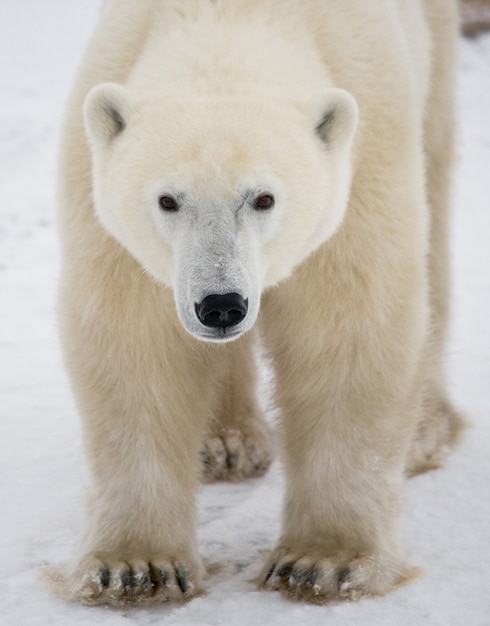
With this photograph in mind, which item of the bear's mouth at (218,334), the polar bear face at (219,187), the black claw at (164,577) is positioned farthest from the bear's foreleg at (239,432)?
the bear's mouth at (218,334)

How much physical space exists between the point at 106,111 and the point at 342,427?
1.18m

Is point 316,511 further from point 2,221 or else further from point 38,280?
point 2,221

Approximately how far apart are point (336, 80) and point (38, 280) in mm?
4175

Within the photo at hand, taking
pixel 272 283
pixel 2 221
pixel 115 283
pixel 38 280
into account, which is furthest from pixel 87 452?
pixel 2 221

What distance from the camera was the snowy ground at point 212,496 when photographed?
115 inches

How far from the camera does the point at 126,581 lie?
3.01 metres

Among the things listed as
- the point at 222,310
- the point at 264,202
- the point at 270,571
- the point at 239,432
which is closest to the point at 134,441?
the point at 270,571

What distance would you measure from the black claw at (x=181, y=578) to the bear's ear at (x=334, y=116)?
1.31m

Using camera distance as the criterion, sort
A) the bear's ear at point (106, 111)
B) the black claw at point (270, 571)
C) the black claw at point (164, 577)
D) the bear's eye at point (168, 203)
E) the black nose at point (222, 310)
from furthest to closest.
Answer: the black claw at point (270, 571) < the black claw at point (164, 577) < the bear's ear at point (106, 111) < the bear's eye at point (168, 203) < the black nose at point (222, 310)

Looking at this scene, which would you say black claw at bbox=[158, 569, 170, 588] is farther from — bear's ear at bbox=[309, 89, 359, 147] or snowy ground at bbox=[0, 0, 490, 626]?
bear's ear at bbox=[309, 89, 359, 147]

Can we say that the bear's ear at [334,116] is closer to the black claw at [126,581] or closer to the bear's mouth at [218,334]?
the bear's mouth at [218,334]

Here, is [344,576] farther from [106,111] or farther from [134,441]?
[106,111]

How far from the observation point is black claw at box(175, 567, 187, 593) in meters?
3.04

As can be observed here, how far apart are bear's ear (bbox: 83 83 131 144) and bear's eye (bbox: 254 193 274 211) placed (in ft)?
1.51
